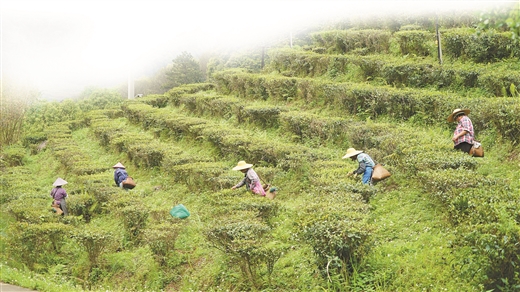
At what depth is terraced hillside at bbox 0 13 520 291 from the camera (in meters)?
7.24

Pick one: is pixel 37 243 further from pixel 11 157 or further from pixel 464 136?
pixel 11 157

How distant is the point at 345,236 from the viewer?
7051 mm

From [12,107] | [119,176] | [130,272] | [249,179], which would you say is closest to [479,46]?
[249,179]

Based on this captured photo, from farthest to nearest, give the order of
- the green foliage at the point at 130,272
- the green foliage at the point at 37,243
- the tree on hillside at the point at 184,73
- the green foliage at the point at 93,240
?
the tree on hillside at the point at 184,73 < the green foliage at the point at 37,243 < the green foliage at the point at 93,240 < the green foliage at the point at 130,272

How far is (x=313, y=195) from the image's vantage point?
35.1ft

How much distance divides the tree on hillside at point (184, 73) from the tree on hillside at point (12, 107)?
20.2 metres

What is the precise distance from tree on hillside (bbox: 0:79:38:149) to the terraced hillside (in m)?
6.86

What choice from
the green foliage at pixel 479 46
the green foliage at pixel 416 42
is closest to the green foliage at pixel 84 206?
the green foliage at pixel 479 46

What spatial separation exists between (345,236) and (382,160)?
5062 mm

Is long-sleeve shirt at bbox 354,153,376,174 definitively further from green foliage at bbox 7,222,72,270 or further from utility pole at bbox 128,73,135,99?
utility pole at bbox 128,73,135,99

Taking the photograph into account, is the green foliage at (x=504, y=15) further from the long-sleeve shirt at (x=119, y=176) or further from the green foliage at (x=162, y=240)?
the long-sleeve shirt at (x=119, y=176)

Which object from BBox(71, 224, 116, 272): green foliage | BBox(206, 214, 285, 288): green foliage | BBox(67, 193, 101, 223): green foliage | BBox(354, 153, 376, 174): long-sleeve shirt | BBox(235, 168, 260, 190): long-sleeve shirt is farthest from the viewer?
BBox(67, 193, 101, 223): green foliage

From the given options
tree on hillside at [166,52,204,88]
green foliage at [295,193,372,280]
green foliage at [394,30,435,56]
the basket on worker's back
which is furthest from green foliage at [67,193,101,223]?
tree on hillside at [166,52,204,88]

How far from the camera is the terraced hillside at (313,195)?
724 centimetres
